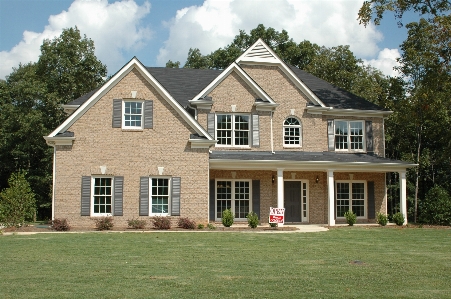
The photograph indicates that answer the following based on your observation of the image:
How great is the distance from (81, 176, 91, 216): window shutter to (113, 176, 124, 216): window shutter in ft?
3.64

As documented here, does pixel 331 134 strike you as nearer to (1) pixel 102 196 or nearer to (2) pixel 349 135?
(2) pixel 349 135

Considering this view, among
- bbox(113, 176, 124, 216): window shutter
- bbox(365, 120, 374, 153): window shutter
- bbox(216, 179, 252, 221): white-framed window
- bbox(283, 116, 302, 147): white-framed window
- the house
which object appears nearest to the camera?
bbox(113, 176, 124, 216): window shutter

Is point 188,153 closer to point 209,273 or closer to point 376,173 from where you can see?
point 376,173

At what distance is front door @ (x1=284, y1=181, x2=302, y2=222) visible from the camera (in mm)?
27781

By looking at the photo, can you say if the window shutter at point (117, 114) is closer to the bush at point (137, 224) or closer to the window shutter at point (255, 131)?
the bush at point (137, 224)

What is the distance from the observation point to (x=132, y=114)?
2367 centimetres

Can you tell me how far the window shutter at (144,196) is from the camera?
76.2 ft

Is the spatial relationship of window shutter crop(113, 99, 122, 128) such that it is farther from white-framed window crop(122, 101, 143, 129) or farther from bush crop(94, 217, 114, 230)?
bush crop(94, 217, 114, 230)

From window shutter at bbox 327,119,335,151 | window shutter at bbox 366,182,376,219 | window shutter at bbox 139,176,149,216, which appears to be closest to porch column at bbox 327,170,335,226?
window shutter at bbox 327,119,335,151

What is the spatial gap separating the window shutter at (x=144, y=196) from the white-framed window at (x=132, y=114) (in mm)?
2417

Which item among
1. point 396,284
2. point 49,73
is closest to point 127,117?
point 396,284

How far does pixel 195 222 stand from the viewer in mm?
23516

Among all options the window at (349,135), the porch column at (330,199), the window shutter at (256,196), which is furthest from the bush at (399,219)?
the window shutter at (256,196)

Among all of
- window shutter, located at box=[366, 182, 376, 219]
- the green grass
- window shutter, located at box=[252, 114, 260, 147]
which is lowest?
the green grass
